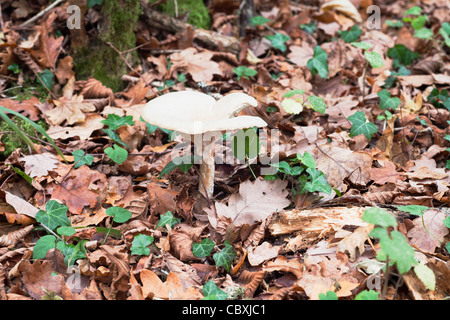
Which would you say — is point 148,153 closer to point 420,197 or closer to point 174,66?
point 174,66

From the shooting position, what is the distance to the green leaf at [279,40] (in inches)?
191

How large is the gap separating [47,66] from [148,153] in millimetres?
1622

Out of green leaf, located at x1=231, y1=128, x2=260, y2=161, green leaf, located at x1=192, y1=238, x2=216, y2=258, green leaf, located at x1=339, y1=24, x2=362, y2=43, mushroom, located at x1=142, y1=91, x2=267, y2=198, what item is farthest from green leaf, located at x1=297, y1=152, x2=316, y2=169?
green leaf, located at x1=339, y1=24, x2=362, y2=43

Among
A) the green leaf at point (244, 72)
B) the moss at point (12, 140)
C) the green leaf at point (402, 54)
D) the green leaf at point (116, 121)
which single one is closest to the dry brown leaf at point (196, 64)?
the green leaf at point (244, 72)

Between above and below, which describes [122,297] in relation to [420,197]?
below

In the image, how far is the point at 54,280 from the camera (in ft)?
7.92

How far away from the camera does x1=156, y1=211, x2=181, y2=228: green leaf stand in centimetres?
280

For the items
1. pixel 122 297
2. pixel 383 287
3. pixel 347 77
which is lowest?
pixel 122 297

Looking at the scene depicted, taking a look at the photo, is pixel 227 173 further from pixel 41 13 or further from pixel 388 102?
pixel 41 13

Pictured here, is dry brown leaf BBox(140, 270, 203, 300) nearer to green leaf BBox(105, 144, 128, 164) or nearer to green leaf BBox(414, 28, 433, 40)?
green leaf BBox(105, 144, 128, 164)

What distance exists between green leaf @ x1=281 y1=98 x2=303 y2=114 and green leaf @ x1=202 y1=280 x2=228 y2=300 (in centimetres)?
183

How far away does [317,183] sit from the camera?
9.29 feet

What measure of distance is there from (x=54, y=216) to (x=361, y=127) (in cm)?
261
